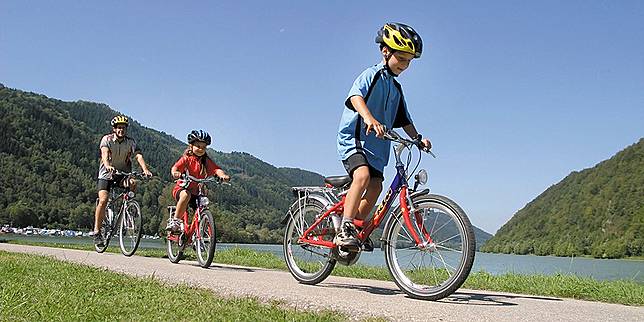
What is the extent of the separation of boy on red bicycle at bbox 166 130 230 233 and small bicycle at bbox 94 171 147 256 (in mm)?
1305

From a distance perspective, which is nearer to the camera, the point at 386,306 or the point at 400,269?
the point at 386,306

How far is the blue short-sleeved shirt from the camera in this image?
5676 millimetres

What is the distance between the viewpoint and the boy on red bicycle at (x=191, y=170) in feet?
31.1

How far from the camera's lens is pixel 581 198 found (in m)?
102

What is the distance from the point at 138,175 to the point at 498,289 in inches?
258

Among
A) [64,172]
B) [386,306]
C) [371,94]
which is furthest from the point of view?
[64,172]

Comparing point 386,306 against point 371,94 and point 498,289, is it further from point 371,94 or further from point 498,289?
point 498,289

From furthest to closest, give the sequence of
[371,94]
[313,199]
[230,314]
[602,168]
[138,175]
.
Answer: [602,168], [138,175], [313,199], [371,94], [230,314]

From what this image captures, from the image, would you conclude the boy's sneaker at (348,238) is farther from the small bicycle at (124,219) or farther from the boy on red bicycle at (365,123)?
the small bicycle at (124,219)

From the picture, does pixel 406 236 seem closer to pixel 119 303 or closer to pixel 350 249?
pixel 350 249

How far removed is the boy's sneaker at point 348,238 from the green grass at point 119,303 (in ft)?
3.89

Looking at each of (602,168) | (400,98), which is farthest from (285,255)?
(602,168)

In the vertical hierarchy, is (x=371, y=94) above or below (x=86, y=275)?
above

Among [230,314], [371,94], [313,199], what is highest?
[371,94]
